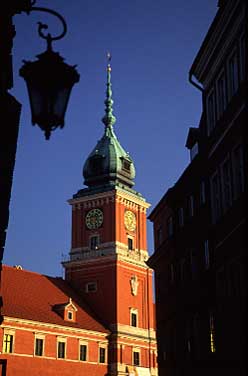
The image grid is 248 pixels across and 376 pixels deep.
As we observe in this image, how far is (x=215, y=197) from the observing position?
65.7ft

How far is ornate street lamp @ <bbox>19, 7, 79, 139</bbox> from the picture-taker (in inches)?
243

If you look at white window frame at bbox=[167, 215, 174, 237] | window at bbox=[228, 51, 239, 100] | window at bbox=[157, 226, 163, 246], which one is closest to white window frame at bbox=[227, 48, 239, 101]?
window at bbox=[228, 51, 239, 100]

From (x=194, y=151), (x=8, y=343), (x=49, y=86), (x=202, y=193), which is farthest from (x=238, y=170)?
(x=8, y=343)

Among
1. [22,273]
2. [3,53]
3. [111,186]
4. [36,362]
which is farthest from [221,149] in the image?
[111,186]

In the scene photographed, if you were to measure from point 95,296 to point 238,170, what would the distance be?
141ft

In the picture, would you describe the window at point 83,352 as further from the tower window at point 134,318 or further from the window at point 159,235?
the window at point 159,235

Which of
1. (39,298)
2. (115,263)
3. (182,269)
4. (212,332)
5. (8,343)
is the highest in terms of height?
(115,263)

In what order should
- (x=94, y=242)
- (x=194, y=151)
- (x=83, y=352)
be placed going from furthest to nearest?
(x=94, y=242) → (x=83, y=352) → (x=194, y=151)

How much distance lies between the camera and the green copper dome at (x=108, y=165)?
6631 cm

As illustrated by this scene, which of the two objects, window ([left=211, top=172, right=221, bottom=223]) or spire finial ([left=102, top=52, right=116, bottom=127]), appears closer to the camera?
window ([left=211, top=172, right=221, bottom=223])

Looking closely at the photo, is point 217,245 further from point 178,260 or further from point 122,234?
point 122,234

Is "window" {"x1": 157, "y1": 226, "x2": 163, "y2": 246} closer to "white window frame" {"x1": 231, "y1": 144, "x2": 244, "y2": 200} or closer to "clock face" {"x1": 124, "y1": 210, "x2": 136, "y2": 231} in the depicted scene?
"white window frame" {"x1": 231, "y1": 144, "x2": 244, "y2": 200}

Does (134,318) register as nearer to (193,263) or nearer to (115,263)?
(115,263)

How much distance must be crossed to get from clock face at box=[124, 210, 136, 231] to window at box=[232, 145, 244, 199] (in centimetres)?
4498
